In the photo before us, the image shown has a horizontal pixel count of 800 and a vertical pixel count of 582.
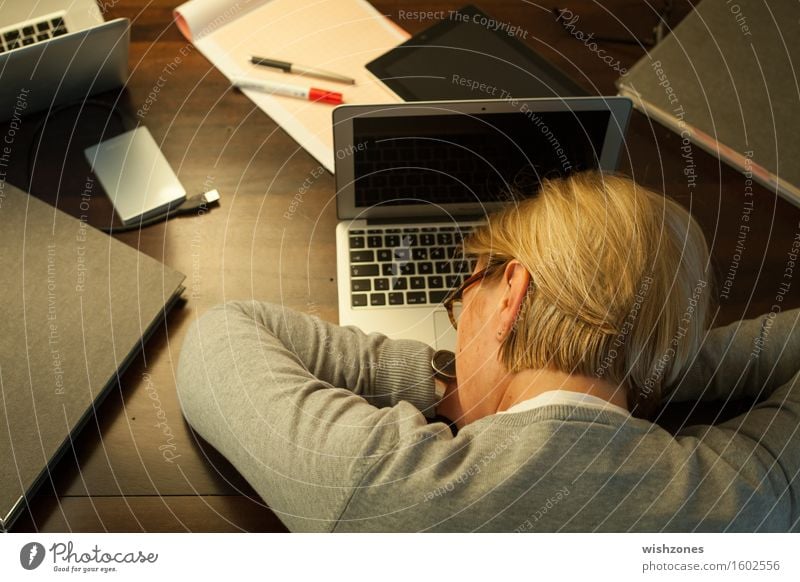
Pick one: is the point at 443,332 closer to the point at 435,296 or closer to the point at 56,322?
the point at 435,296

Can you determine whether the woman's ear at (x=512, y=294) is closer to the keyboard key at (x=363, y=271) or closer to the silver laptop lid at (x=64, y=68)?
the keyboard key at (x=363, y=271)

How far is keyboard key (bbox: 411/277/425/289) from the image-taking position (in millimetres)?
756

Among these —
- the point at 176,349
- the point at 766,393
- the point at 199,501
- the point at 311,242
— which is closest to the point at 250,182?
the point at 311,242

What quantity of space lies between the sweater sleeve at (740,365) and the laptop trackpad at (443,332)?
0.22 metres

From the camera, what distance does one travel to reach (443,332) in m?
0.74

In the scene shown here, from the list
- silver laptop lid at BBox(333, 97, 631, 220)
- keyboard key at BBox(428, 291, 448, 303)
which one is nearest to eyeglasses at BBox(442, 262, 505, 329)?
keyboard key at BBox(428, 291, 448, 303)

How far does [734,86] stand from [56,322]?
2.62 feet

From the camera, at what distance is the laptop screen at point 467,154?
28.6 inches

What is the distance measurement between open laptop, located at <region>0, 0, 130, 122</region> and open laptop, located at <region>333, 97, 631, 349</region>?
0.28m

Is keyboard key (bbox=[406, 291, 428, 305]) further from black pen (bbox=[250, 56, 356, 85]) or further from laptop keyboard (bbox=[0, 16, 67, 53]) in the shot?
laptop keyboard (bbox=[0, 16, 67, 53])

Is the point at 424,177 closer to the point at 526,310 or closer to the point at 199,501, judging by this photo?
the point at 526,310

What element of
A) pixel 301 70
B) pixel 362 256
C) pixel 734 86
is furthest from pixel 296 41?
pixel 734 86

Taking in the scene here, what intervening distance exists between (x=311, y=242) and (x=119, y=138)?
254 millimetres
